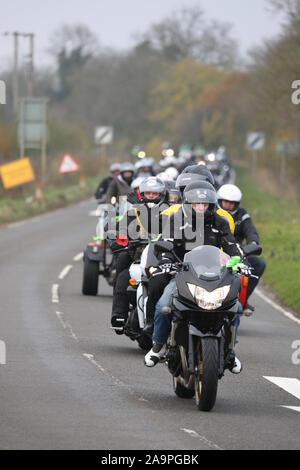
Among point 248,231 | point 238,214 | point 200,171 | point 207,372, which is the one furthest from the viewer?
point 238,214

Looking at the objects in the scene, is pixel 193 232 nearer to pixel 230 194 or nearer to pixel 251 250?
pixel 251 250

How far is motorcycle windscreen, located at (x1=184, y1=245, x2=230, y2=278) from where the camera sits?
989 centimetres

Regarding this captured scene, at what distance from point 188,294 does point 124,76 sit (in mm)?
107091

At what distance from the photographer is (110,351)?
1348cm

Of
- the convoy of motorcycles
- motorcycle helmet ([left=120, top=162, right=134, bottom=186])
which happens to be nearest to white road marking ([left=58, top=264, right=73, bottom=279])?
motorcycle helmet ([left=120, top=162, right=134, bottom=186])

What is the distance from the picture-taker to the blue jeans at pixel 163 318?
1049 centimetres

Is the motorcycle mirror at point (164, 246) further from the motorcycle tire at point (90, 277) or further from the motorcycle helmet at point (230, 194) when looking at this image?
the motorcycle tire at point (90, 277)

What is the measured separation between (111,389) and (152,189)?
3581mm

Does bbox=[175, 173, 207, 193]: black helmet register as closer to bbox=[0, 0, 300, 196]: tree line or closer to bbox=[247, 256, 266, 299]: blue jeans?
bbox=[247, 256, 266, 299]: blue jeans

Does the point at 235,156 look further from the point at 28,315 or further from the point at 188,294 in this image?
the point at 188,294

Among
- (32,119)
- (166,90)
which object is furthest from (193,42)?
(32,119)

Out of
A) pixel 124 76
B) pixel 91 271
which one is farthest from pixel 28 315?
pixel 124 76

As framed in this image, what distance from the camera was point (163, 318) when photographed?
10.5 metres

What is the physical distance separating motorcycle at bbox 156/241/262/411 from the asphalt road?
0.90 feet
